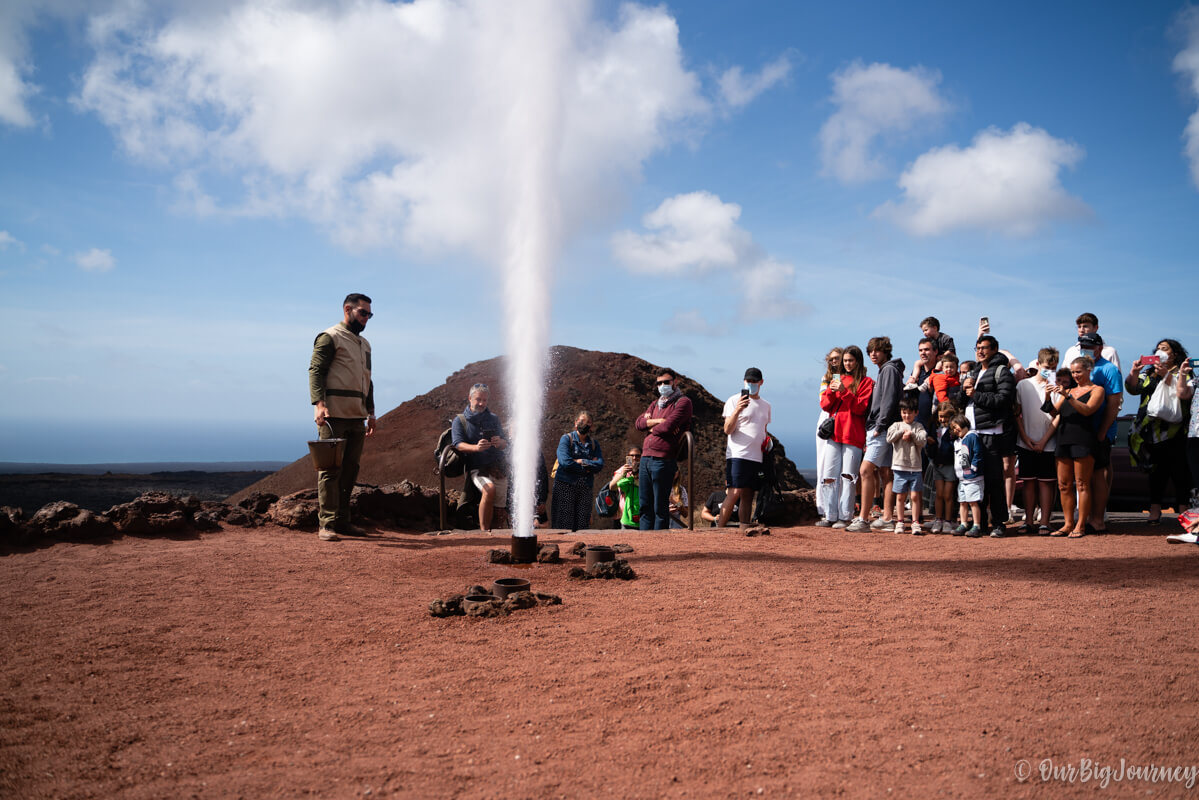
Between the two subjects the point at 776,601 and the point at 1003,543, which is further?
the point at 1003,543

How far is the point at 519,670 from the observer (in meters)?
3.82

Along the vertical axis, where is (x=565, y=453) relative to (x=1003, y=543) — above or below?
above

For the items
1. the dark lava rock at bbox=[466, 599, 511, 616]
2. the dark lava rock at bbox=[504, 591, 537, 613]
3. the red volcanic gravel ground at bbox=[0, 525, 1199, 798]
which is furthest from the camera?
the dark lava rock at bbox=[504, 591, 537, 613]

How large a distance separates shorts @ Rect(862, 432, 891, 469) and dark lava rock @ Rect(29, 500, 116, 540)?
819 cm

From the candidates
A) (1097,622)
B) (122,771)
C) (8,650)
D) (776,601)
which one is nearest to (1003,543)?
(1097,622)

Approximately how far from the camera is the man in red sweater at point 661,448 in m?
8.89

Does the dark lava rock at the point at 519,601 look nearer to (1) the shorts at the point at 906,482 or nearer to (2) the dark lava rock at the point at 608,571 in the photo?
(2) the dark lava rock at the point at 608,571

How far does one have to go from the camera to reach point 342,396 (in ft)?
25.8

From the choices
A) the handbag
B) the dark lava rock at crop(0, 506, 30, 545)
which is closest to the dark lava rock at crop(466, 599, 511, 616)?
the dark lava rock at crop(0, 506, 30, 545)

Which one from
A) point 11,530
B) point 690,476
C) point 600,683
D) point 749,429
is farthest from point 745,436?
point 11,530

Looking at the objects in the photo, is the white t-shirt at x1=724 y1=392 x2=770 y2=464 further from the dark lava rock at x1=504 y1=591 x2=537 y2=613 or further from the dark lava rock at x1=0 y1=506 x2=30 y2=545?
the dark lava rock at x1=0 y1=506 x2=30 y2=545

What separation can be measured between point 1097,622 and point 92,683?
5.59 metres

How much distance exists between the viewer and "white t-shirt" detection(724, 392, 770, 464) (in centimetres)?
900

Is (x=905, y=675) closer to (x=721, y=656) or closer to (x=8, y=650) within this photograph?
(x=721, y=656)
